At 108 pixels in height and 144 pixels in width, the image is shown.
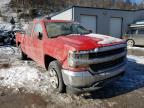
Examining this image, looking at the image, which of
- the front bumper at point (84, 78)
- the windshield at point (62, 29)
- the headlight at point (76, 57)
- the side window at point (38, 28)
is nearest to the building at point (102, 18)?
the side window at point (38, 28)

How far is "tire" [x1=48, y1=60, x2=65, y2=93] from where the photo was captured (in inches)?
220

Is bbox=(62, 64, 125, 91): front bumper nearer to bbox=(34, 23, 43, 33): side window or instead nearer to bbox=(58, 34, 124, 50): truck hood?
bbox=(58, 34, 124, 50): truck hood

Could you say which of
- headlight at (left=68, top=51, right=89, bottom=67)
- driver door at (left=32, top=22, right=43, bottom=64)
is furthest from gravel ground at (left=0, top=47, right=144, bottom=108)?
headlight at (left=68, top=51, right=89, bottom=67)

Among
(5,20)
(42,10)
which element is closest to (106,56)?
(5,20)

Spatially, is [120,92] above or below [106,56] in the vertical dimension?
below

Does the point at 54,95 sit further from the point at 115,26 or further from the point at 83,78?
the point at 115,26

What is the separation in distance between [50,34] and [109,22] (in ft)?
56.8

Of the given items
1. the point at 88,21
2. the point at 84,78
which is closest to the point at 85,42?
the point at 84,78

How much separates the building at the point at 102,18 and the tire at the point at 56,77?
48.2 feet

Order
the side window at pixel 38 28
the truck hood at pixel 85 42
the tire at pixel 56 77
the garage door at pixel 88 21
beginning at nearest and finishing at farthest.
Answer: the truck hood at pixel 85 42 → the tire at pixel 56 77 → the side window at pixel 38 28 → the garage door at pixel 88 21

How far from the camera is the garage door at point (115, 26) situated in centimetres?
2327

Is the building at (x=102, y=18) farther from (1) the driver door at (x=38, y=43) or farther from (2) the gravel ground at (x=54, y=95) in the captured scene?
(2) the gravel ground at (x=54, y=95)

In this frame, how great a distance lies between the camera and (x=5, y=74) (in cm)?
754

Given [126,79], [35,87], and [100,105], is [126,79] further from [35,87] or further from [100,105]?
[35,87]
